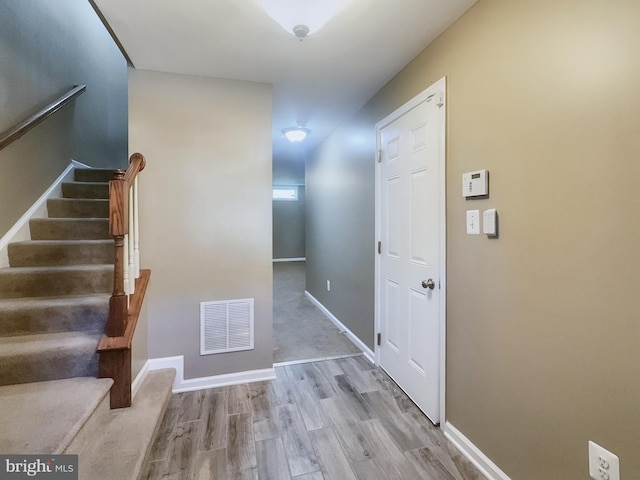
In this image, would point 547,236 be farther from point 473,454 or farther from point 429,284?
point 473,454

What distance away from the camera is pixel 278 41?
73.0 inches

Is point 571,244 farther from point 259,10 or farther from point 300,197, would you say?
point 300,197

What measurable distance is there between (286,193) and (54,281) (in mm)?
6807

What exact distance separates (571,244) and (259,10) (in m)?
1.85

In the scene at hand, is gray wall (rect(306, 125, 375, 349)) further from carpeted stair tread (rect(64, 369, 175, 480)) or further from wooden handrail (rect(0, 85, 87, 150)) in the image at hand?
wooden handrail (rect(0, 85, 87, 150))

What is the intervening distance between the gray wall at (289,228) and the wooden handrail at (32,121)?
19.1ft

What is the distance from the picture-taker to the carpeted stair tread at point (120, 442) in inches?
50.4

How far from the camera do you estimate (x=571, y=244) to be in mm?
1113

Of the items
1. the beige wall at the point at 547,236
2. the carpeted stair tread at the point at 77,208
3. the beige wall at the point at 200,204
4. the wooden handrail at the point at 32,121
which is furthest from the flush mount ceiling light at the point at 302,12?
the carpeted stair tread at the point at 77,208

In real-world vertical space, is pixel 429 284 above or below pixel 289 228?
below

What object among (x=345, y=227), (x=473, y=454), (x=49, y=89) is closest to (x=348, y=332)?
(x=345, y=227)

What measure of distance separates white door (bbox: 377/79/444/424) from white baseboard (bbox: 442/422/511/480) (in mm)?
120

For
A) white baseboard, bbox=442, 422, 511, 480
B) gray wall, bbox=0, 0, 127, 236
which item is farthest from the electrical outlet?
gray wall, bbox=0, 0, 127, 236

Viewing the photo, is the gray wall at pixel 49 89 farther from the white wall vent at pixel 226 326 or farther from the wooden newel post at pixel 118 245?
the white wall vent at pixel 226 326
